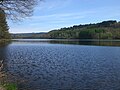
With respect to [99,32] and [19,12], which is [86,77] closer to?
[19,12]

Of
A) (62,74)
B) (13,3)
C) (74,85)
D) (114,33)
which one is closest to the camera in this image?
(13,3)

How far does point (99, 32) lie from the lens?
185625 mm

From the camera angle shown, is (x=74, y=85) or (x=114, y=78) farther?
(x=114, y=78)

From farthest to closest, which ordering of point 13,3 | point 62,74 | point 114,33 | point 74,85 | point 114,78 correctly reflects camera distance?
point 114,33, point 62,74, point 114,78, point 74,85, point 13,3

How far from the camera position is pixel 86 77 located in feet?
80.4

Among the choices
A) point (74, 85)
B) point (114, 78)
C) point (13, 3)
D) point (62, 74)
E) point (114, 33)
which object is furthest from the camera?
point (114, 33)

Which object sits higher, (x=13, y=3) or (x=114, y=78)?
(x=13, y=3)

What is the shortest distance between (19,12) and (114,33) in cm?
17125

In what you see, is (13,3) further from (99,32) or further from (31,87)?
(99,32)

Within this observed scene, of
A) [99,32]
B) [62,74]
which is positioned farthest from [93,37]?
[62,74]

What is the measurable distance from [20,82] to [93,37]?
6563 inches

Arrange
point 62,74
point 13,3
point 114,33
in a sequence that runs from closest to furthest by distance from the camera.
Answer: point 13,3, point 62,74, point 114,33

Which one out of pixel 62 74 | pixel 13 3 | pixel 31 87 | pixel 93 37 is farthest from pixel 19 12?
pixel 93 37

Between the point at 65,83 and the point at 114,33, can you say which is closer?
the point at 65,83
